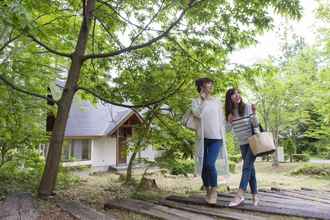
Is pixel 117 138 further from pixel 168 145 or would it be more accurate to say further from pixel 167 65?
pixel 167 65

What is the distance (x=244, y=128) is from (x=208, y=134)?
424 millimetres

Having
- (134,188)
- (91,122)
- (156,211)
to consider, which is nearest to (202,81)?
(156,211)

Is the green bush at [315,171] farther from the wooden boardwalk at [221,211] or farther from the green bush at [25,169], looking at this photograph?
the green bush at [25,169]

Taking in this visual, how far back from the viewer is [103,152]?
1441cm

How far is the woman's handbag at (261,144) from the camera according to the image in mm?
2760

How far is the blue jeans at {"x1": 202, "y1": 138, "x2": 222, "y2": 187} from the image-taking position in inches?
118

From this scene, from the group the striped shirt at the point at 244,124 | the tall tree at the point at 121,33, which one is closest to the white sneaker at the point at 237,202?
the striped shirt at the point at 244,124

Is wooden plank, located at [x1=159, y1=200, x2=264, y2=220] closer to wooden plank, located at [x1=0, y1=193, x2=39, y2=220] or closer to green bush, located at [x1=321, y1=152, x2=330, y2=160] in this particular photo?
wooden plank, located at [x1=0, y1=193, x2=39, y2=220]

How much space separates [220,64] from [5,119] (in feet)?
14.2

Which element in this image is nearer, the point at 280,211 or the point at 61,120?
the point at 280,211

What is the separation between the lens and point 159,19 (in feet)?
14.8

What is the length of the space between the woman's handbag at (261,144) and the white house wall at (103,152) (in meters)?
12.3

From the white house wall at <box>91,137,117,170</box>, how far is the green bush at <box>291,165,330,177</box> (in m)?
9.62

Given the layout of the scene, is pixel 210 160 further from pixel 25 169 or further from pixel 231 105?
pixel 25 169
